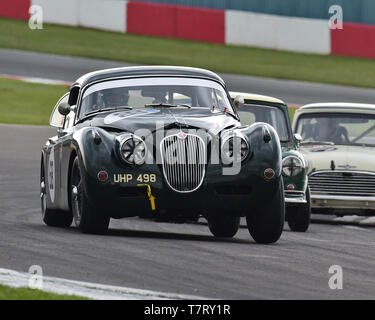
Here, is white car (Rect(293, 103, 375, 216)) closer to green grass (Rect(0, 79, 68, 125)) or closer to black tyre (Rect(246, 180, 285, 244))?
black tyre (Rect(246, 180, 285, 244))

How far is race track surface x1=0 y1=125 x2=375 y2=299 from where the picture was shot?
24.2 feet

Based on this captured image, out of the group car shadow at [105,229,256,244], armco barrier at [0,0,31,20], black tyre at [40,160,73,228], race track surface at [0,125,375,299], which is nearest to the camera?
race track surface at [0,125,375,299]

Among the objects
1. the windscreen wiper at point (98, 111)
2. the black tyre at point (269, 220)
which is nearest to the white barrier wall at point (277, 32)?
the windscreen wiper at point (98, 111)

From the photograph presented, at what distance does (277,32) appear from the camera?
30.1m

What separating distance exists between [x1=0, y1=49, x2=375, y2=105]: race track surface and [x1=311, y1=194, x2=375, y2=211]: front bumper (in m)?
11.3

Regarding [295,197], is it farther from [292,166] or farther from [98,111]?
[98,111]

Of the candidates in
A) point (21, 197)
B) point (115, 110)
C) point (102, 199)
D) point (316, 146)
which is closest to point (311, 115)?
point (316, 146)

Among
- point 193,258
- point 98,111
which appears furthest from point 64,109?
point 193,258

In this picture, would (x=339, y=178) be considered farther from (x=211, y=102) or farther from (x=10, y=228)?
(x=10, y=228)

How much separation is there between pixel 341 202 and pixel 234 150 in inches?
178

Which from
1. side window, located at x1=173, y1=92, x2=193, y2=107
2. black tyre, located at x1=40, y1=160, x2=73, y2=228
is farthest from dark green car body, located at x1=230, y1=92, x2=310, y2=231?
black tyre, located at x1=40, y1=160, x2=73, y2=228

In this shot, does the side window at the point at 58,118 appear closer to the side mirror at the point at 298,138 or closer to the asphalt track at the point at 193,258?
the asphalt track at the point at 193,258

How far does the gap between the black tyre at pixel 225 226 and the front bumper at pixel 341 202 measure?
3.12 meters
